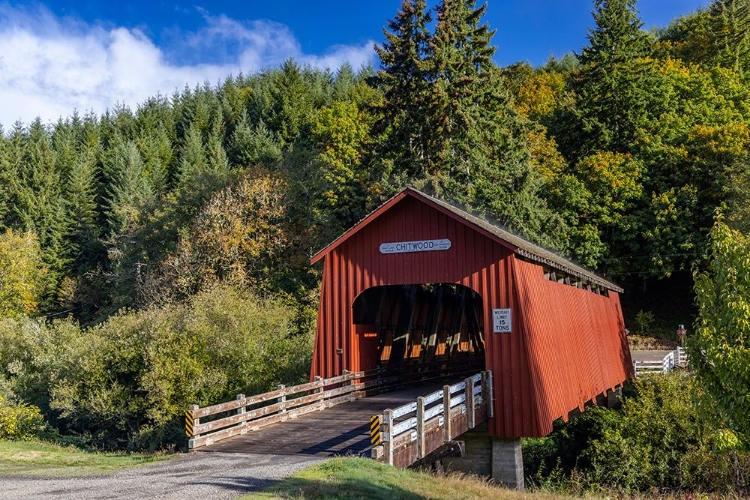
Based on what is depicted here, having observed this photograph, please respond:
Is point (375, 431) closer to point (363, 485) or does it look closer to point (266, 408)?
point (363, 485)

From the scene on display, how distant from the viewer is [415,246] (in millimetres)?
16266

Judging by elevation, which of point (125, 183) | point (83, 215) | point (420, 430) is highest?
point (125, 183)

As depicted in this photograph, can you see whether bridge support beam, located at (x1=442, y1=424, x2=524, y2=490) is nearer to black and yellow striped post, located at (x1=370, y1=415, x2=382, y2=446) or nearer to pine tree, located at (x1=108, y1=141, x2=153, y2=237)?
black and yellow striped post, located at (x1=370, y1=415, x2=382, y2=446)

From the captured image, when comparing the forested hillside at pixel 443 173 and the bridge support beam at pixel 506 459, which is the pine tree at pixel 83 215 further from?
the bridge support beam at pixel 506 459

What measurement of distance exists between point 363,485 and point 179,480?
2717mm

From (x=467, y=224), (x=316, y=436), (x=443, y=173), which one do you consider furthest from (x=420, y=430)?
(x=443, y=173)

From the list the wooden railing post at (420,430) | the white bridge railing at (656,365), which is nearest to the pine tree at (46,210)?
the white bridge railing at (656,365)

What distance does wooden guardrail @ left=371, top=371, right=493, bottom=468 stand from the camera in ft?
34.6

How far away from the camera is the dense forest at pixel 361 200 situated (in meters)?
20.6

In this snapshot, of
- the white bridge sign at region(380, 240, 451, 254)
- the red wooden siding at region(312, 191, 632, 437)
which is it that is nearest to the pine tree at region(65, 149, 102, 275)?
the red wooden siding at region(312, 191, 632, 437)

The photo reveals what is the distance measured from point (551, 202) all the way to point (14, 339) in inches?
1136

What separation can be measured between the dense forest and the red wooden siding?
4.76 meters

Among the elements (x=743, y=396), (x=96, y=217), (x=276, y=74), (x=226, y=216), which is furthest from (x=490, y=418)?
(x=276, y=74)

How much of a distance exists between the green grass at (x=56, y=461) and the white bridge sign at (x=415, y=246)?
7373 mm
